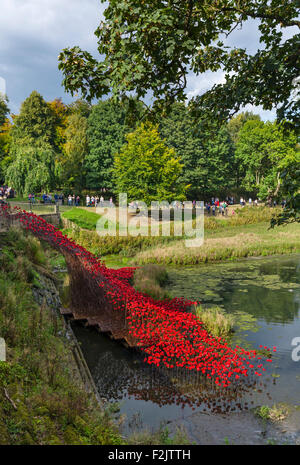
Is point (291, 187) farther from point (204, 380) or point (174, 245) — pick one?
point (174, 245)

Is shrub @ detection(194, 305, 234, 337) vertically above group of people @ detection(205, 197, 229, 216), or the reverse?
group of people @ detection(205, 197, 229, 216)

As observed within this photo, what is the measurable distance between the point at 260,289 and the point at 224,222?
72.3 feet

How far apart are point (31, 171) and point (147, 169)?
11.5 m

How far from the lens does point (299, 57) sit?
584 centimetres

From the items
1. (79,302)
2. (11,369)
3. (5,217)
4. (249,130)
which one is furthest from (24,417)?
(249,130)

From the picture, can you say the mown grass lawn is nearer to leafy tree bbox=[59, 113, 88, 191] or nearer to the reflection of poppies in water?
leafy tree bbox=[59, 113, 88, 191]

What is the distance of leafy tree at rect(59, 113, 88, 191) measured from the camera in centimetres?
4603

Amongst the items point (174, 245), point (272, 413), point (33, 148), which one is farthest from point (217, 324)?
point (33, 148)

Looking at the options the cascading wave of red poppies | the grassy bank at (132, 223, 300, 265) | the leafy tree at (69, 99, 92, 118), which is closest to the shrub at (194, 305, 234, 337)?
the cascading wave of red poppies

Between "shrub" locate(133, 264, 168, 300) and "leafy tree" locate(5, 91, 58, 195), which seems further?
"leafy tree" locate(5, 91, 58, 195)

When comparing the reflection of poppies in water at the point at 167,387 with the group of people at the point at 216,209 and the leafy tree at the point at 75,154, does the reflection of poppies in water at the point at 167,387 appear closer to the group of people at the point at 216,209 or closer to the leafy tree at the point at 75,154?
the group of people at the point at 216,209

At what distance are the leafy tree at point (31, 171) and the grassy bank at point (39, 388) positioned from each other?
27.0m

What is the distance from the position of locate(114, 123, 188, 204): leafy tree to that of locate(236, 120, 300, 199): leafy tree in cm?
2041

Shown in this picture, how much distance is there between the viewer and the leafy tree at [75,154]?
151 ft
